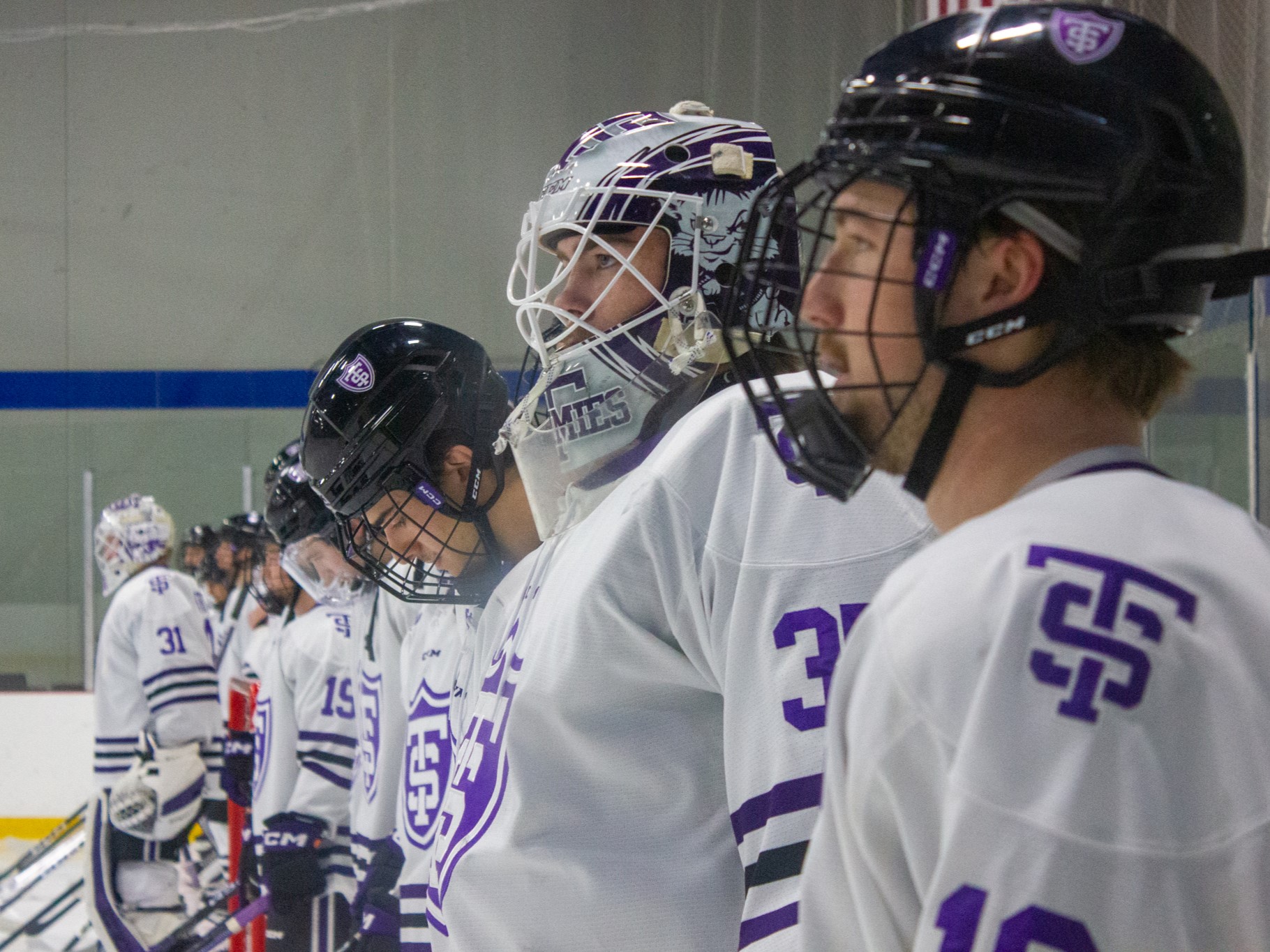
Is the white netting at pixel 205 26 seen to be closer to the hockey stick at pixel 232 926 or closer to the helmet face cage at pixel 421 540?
the hockey stick at pixel 232 926

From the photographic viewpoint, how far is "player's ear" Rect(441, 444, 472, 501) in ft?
5.90

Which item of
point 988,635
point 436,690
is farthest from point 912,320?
point 436,690

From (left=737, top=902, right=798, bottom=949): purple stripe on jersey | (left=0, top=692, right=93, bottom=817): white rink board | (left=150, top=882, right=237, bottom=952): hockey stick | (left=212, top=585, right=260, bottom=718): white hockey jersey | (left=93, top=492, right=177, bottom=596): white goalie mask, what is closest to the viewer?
(left=737, top=902, right=798, bottom=949): purple stripe on jersey

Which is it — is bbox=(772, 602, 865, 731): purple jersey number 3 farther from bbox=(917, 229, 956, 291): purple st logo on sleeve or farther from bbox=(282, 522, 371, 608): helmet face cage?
bbox=(282, 522, 371, 608): helmet face cage

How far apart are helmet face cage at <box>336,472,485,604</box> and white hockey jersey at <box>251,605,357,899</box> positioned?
145cm

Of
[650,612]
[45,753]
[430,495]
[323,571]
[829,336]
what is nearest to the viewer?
[829,336]

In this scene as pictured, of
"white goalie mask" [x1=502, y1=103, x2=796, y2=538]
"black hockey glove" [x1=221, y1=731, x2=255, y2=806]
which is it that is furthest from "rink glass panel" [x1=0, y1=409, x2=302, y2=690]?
"white goalie mask" [x1=502, y1=103, x2=796, y2=538]

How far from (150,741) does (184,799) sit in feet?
0.76

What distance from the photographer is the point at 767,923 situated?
0.91 meters

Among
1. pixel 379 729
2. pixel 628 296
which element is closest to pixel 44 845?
pixel 379 729

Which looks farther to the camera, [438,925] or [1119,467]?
[438,925]

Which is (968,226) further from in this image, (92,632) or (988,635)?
(92,632)

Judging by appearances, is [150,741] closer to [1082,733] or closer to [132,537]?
[132,537]

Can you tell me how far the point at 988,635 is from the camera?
1.77 feet
